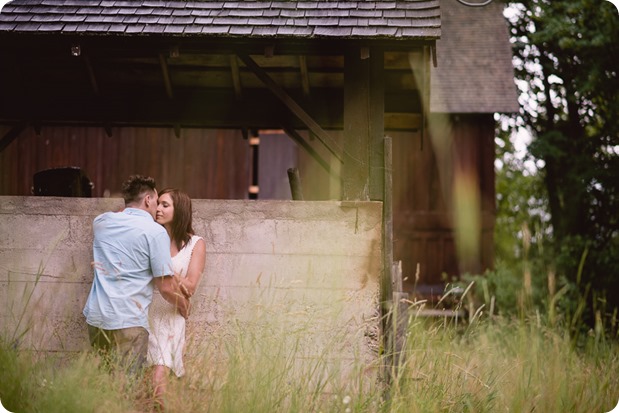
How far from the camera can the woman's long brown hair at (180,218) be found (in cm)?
507

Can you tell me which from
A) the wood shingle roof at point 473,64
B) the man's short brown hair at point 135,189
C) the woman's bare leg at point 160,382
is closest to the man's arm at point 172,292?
the woman's bare leg at point 160,382

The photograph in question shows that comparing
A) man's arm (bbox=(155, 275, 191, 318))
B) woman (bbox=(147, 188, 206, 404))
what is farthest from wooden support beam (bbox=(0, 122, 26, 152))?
man's arm (bbox=(155, 275, 191, 318))

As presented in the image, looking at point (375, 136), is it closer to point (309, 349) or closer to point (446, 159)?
point (309, 349)

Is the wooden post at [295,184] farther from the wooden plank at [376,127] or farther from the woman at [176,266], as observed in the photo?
the woman at [176,266]

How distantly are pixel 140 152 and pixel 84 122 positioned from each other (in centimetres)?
485

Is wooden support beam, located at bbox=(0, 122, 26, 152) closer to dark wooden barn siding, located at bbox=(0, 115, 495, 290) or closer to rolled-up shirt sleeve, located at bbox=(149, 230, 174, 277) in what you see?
rolled-up shirt sleeve, located at bbox=(149, 230, 174, 277)

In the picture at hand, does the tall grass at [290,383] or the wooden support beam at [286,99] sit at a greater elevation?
the wooden support beam at [286,99]

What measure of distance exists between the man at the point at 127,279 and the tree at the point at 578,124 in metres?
4.33

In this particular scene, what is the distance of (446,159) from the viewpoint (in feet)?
39.5

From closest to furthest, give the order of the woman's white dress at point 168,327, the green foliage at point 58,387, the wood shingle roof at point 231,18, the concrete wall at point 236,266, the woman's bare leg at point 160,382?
the green foliage at point 58,387 → the woman's bare leg at point 160,382 → the woman's white dress at point 168,327 → the concrete wall at point 236,266 → the wood shingle roof at point 231,18

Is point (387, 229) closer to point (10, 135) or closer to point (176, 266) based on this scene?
point (176, 266)

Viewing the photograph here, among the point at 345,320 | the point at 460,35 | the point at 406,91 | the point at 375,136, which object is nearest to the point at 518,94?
the point at 460,35

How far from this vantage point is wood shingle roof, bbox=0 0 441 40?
535 centimetres

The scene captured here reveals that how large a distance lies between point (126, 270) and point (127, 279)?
0.21ft
